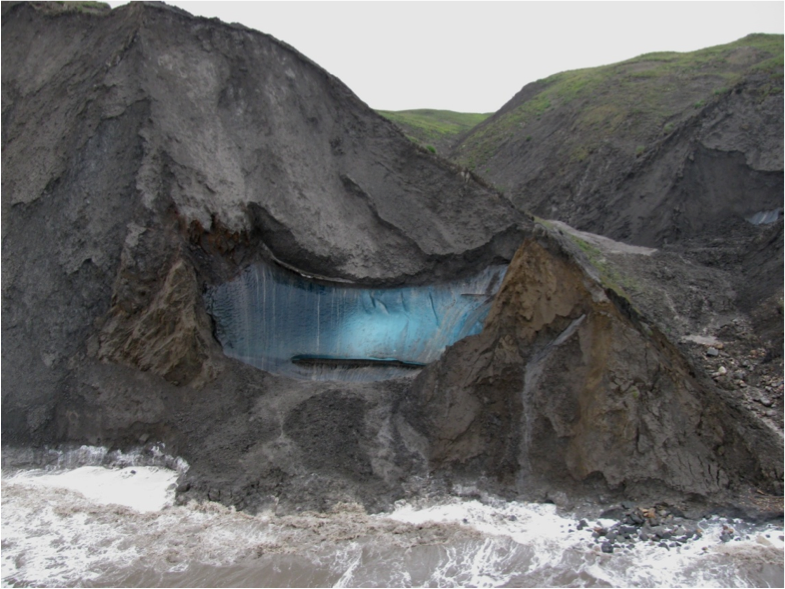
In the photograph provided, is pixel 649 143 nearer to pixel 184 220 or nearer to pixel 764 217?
pixel 764 217

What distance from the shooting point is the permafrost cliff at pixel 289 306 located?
29.5 ft

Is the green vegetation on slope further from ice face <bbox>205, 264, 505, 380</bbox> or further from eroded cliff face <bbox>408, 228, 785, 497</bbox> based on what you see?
eroded cliff face <bbox>408, 228, 785, 497</bbox>

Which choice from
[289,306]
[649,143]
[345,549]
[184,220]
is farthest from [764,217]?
[345,549]

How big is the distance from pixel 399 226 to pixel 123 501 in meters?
5.46

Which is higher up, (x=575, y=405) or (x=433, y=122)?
(x=433, y=122)

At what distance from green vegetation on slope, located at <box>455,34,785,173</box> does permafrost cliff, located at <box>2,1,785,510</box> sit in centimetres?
1320

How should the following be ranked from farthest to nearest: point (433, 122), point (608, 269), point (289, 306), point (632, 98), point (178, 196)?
point (433, 122) < point (632, 98) < point (608, 269) < point (289, 306) < point (178, 196)

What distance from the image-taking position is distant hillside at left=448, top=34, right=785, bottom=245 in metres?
18.0

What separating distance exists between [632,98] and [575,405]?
20.4 metres

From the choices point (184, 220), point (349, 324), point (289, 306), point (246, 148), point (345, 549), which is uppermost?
point (246, 148)

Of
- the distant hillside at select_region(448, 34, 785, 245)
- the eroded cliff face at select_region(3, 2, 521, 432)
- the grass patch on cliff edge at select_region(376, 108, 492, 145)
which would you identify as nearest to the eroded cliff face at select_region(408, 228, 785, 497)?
the eroded cliff face at select_region(3, 2, 521, 432)

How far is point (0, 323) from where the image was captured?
432 inches

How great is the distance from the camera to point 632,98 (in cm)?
2641

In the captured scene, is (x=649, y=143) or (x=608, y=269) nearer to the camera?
(x=608, y=269)
